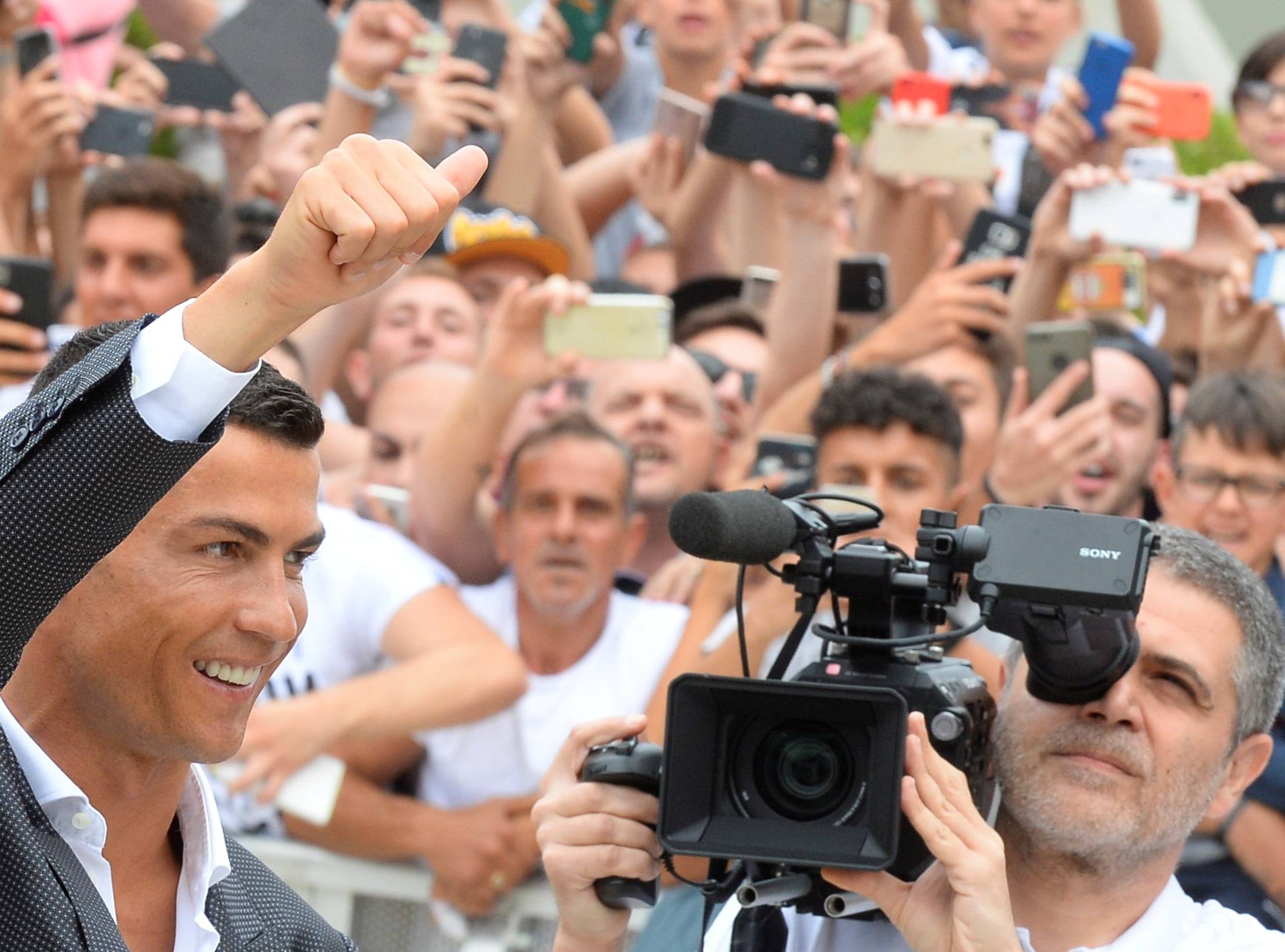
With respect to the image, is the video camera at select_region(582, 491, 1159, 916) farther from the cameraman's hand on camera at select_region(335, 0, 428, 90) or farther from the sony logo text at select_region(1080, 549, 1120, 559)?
the cameraman's hand on camera at select_region(335, 0, 428, 90)

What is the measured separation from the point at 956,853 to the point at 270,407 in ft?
3.07

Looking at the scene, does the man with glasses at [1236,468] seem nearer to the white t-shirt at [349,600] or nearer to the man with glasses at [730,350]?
the man with glasses at [730,350]

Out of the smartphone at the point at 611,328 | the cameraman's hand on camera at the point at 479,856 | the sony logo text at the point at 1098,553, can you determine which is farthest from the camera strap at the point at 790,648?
the smartphone at the point at 611,328

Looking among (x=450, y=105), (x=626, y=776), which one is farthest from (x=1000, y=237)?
(x=626, y=776)

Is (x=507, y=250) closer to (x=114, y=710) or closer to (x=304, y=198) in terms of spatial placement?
(x=114, y=710)

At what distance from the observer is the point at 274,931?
7.20 ft

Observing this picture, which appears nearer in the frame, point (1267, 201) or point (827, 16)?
point (1267, 201)

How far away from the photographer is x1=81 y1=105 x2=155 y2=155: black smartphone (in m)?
5.87

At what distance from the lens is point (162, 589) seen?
6.31 feet

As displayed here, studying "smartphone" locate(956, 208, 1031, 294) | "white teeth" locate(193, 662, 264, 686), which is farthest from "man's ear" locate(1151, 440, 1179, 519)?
"white teeth" locate(193, 662, 264, 686)

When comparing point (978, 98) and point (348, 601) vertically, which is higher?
point (978, 98)

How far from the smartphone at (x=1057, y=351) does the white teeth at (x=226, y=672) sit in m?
3.01

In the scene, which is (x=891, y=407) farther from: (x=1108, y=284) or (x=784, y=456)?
(x=1108, y=284)

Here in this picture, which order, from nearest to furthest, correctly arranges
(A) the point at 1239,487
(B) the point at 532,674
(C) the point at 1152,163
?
(A) the point at 1239,487
(B) the point at 532,674
(C) the point at 1152,163
